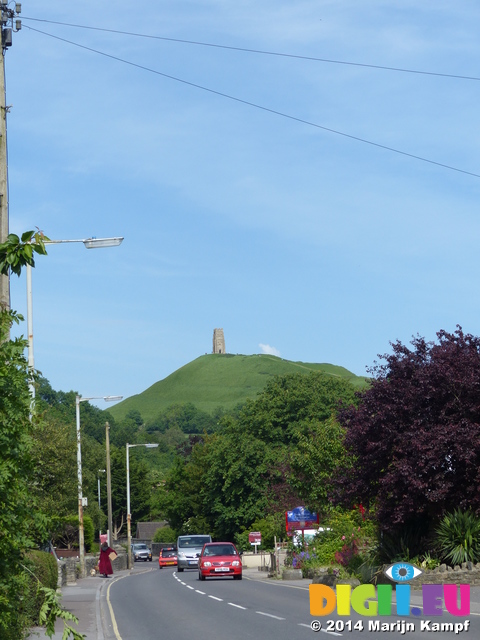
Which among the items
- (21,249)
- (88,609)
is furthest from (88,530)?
(21,249)

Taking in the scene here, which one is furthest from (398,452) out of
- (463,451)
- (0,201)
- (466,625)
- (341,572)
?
(0,201)

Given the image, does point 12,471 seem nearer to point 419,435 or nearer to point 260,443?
point 419,435

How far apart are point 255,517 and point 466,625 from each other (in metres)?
52.8

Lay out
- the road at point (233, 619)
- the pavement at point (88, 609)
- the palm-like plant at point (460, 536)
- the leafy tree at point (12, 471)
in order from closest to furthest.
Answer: the leafy tree at point (12, 471), the road at point (233, 619), the pavement at point (88, 609), the palm-like plant at point (460, 536)

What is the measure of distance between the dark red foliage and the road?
11.7 feet

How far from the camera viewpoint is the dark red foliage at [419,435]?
886 inches

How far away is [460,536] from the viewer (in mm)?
22266

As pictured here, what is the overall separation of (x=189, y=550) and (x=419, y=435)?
30.6 meters

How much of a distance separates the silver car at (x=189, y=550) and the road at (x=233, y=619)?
22.8 m

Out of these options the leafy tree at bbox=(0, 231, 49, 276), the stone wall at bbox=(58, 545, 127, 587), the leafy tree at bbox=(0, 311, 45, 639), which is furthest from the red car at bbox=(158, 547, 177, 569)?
the leafy tree at bbox=(0, 231, 49, 276)

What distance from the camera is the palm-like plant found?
2214 centimetres

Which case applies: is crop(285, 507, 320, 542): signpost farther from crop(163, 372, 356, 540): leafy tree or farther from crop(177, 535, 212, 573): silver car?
crop(163, 372, 356, 540): leafy tree

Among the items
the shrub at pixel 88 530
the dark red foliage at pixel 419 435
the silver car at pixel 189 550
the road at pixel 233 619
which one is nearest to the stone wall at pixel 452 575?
the dark red foliage at pixel 419 435

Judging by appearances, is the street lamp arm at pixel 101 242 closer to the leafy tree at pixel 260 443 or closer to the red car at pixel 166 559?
the leafy tree at pixel 260 443
